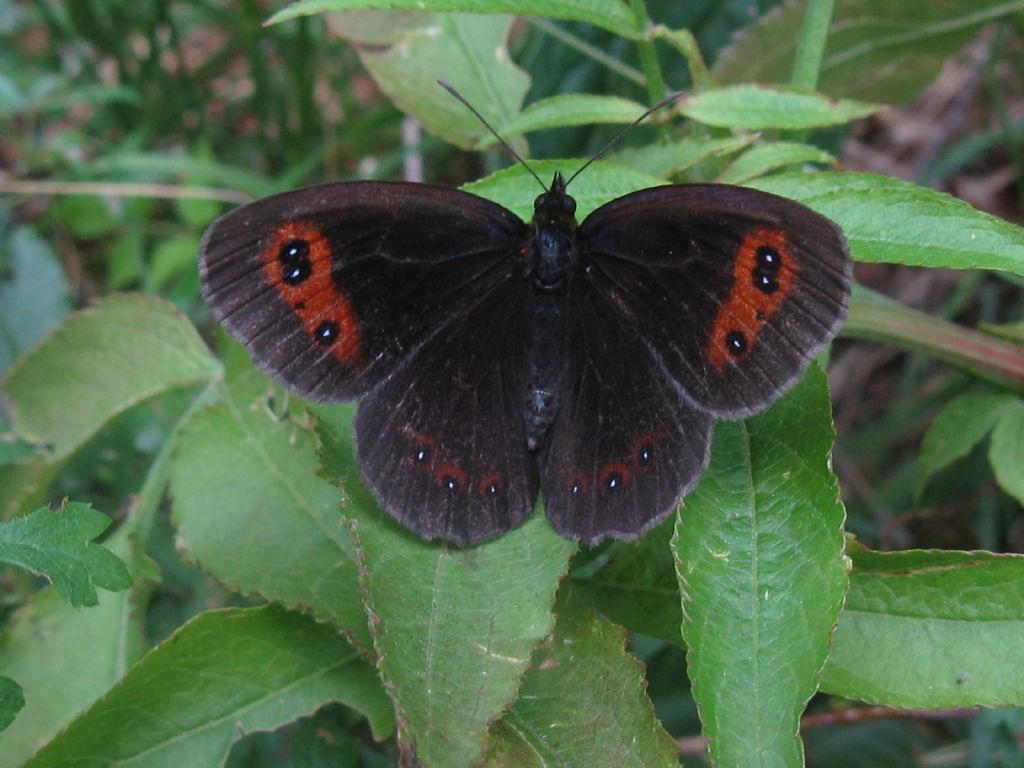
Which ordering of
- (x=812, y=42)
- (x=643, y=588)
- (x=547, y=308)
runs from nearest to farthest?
(x=643, y=588), (x=547, y=308), (x=812, y=42)

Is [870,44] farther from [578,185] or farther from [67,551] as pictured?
[67,551]

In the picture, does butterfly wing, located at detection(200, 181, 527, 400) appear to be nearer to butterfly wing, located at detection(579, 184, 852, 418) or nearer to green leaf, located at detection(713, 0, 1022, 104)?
butterfly wing, located at detection(579, 184, 852, 418)

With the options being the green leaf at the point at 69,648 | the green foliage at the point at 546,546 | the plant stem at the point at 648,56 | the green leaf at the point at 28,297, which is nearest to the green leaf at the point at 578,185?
the green foliage at the point at 546,546

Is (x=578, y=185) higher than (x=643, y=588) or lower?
higher

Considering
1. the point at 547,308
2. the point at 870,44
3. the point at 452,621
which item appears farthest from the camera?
the point at 870,44

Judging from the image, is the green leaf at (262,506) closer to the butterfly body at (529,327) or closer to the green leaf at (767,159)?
the butterfly body at (529,327)

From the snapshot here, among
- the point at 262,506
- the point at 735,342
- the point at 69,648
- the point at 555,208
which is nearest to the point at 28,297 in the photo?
the point at 69,648

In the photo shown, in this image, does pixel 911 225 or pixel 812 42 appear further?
pixel 812 42
